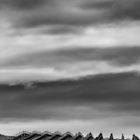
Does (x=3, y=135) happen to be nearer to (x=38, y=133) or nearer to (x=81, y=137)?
(x=38, y=133)

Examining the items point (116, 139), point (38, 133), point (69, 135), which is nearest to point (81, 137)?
point (69, 135)

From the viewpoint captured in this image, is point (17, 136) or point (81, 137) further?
point (17, 136)

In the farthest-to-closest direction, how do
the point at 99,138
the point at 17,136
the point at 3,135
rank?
the point at 3,135 → the point at 17,136 → the point at 99,138

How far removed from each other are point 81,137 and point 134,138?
4.78 metres

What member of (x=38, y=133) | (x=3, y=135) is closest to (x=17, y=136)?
(x=38, y=133)

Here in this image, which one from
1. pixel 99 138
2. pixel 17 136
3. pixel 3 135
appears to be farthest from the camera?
pixel 3 135

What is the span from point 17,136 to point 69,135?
5.38 metres

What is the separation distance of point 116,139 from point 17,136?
36.8 ft

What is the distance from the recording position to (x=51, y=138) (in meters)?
41.6

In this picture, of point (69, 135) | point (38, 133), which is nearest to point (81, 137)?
point (69, 135)

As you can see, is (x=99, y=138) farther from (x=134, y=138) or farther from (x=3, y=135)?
(x=3, y=135)

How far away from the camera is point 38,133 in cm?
4331

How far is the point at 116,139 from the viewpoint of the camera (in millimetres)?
50062

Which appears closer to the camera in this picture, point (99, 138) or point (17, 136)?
point (99, 138)
